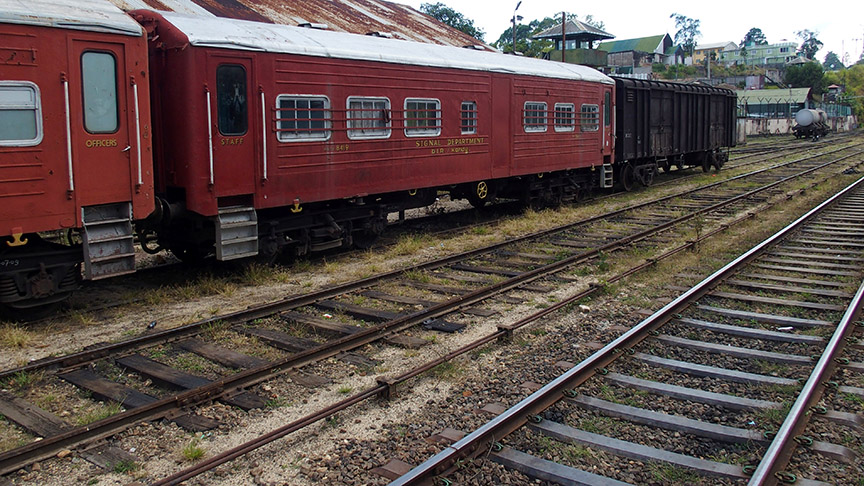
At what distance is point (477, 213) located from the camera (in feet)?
54.4

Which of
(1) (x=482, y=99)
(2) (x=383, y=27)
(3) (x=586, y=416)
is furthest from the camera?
(2) (x=383, y=27)

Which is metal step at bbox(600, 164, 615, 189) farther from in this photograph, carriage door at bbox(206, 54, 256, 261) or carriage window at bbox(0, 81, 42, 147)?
carriage window at bbox(0, 81, 42, 147)

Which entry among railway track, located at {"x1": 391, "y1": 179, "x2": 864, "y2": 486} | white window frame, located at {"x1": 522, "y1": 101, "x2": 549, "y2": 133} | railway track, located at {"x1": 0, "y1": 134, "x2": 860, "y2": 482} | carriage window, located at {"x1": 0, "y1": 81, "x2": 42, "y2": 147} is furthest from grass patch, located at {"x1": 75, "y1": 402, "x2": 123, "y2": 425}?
white window frame, located at {"x1": 522, "y1": 101, "x2": 549, "y2": 133}

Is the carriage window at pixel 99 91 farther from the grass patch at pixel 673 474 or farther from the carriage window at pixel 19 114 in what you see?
the grass patch at pixel 673 474

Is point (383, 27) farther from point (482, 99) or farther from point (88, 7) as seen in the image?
point (88, 7)

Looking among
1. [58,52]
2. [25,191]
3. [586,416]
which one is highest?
[58,52]

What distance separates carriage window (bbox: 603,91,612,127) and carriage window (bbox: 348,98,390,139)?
8861 millimetres

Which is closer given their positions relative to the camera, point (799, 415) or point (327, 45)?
point (799, 415)

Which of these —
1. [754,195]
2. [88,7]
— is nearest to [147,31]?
[88,7]

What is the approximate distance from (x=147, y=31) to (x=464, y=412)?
697 cm

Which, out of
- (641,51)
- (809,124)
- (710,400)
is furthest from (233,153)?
(641,51)

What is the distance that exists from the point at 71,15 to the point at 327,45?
3962mm

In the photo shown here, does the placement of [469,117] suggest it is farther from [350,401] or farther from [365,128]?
[350,401]

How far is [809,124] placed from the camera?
53.2m
